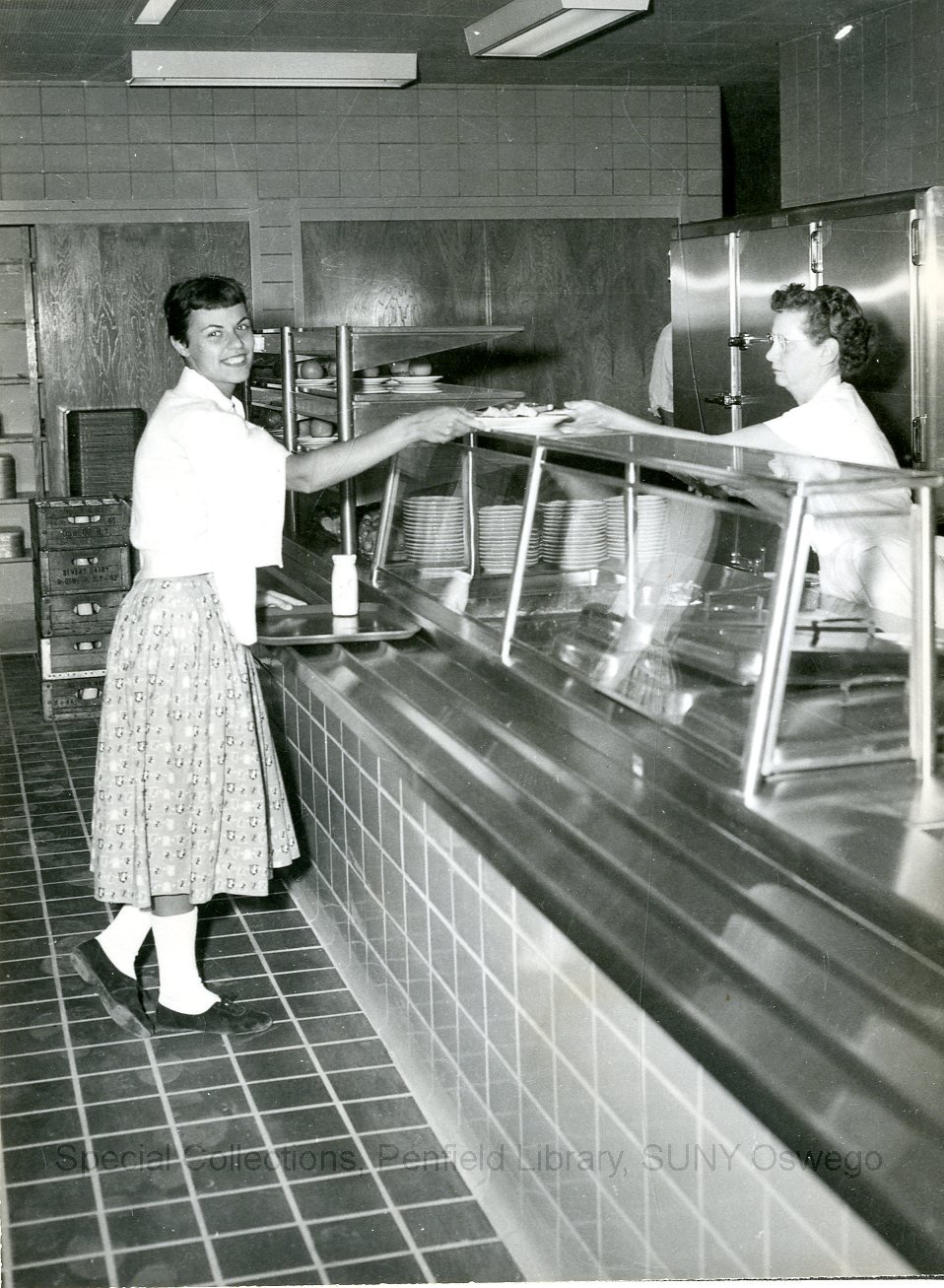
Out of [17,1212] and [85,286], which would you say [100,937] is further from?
[85,286]

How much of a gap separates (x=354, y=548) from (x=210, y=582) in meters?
1.16

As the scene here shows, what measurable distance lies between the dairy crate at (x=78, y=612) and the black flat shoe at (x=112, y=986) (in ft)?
8.69

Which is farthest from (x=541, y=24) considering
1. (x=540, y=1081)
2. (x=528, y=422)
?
(x=540, y=1081)

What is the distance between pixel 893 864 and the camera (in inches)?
58.2

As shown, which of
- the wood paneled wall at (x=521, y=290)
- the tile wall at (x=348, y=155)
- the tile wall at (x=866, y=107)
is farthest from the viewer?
the wood paneled wall at (x=521, y=290)

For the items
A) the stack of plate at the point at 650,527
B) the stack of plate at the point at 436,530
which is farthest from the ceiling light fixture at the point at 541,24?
the stack of plate at the point at 650,527

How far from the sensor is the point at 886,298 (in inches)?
190

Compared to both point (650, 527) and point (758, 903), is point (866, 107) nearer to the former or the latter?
point (650, 527)

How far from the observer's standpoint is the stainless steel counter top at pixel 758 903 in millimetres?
1222

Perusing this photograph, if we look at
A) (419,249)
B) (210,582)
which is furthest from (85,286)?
(210,582)

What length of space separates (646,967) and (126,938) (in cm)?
172

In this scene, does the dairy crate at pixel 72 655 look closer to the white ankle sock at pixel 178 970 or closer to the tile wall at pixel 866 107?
the white ankle sock at pixel 178 970

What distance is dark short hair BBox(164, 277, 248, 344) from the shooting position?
2680 millimetres

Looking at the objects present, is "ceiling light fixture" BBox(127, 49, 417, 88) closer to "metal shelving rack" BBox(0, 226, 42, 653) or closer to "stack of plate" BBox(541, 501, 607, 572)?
"metal shelving rack" BBox(0, 226, 42, 653)
